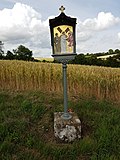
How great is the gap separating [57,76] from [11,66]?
2262 mm

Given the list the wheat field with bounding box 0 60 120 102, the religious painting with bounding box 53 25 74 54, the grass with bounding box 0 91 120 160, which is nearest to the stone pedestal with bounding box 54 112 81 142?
the grass with bounding box 0 91 120 160

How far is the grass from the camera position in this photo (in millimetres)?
5492

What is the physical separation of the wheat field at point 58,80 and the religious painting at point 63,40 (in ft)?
14.3

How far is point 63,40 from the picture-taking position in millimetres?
6254

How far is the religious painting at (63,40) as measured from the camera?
6223 mm

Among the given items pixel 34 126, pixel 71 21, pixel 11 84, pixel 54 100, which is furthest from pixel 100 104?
pixel 11 84

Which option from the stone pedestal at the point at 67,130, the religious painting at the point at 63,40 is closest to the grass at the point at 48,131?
the stone pedestal at the point at 67,130

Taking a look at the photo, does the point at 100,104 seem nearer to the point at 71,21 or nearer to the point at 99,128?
the point at 99,128

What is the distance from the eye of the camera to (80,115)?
24.1 feet

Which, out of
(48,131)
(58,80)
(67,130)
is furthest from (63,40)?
(58,80)

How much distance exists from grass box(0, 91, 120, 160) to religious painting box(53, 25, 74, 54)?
1910 millimetres

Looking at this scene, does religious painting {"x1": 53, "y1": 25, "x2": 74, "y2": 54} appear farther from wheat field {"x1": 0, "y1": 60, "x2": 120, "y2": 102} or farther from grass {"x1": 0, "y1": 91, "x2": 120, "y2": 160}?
wheat field {"x1": 0, "y1": 60, "x2": 120, "y2": 102}

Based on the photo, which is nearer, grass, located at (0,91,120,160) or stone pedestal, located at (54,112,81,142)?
grass, located at (0,91,120,160)

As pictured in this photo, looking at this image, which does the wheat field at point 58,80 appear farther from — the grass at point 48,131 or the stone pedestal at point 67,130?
the stone pedestal at point 67,130
